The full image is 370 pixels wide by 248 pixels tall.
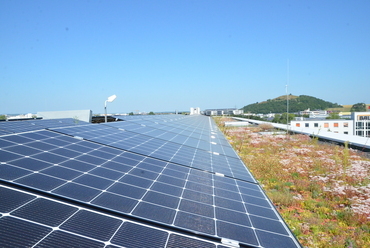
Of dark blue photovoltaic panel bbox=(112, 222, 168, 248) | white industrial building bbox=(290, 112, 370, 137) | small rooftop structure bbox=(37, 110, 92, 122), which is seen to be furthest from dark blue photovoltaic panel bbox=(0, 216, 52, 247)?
white industrial building bbox=(290, 112, 370, 137)

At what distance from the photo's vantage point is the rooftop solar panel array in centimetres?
320

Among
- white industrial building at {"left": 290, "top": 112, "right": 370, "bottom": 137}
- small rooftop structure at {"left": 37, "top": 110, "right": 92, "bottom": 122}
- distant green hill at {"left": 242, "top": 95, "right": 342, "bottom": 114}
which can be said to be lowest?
white industrial building at {"left": 290, "top": 112, "right": 370, "bottom": 137}

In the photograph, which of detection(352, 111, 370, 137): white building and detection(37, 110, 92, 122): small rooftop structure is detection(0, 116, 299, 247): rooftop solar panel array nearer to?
detection(37, 110, 92, 122): small rooftop structure

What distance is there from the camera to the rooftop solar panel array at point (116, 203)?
320cm

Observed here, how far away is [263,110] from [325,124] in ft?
381

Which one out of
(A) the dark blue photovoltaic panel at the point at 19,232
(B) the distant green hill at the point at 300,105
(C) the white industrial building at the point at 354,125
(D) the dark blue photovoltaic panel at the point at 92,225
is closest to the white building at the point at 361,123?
(C) the white industrial building at the point at 354,125

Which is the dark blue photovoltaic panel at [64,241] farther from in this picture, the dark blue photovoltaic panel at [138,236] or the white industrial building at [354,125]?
the white industrial building at [354,125]

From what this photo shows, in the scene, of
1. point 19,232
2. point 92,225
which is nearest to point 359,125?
point 92,225

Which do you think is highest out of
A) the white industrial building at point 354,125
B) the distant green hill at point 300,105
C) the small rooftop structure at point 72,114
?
the distant green hill at point 300,105

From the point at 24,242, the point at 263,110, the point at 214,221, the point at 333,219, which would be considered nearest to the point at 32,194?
the point at 24,242

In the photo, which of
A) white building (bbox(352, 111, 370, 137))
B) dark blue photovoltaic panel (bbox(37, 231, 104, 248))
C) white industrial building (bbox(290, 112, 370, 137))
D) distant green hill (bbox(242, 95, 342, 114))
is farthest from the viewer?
distant green hill (bbox(242, 95, 342, 114))

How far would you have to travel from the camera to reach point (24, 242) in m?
2.73

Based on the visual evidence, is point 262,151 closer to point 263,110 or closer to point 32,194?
point 32,194

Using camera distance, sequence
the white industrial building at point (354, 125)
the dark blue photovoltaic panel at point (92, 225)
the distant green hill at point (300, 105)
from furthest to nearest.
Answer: the distant green hill at point (300, 105) < the white industrial building at point (354, 125) < the dark blue photovoltaic panel at point (92, 225)
